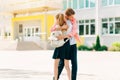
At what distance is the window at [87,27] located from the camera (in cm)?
3616

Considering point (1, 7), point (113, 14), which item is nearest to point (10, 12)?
point (1, 7)

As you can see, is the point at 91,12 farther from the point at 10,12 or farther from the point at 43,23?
the point at 10,12

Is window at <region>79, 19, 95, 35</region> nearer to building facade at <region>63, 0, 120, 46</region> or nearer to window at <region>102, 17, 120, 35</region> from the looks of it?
building facade at <region>63, 0, 120, 46</region>

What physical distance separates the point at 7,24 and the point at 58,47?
148ft

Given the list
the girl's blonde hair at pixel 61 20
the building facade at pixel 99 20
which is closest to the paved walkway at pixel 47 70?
the girl's blonde hair at pixel 61 20

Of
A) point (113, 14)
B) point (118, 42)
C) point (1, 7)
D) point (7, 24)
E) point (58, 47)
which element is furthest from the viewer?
point (7, 24)

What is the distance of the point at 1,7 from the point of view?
44969 millimetres

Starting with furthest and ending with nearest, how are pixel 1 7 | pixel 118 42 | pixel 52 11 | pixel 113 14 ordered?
1. pixel 1 7
2. pixel 52 11
3. pixel 113 14
4. pixel 118 42

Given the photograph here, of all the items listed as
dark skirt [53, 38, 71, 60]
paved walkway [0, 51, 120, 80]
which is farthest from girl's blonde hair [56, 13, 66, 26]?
paved walkway [0, 51, 120, 80]

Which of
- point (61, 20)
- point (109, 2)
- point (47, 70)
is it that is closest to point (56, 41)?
point (61, 20)

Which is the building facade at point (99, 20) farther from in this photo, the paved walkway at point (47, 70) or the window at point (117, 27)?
the paved walkway at point (47, 70)

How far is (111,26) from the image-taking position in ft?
112

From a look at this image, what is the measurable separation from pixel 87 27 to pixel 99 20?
82.9 inches

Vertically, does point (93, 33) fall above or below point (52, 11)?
below
